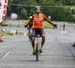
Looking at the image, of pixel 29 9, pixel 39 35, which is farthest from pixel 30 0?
pixel 39 35

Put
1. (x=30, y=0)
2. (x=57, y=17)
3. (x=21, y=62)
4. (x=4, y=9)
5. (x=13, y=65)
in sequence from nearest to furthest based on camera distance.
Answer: (x=4, y=9) < (x=13, y=65) < (x=21, y=62) < (x=57, y=17) < (x=30, y=0)

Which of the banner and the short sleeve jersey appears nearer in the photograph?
the banner

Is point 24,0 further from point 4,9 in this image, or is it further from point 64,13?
point 4,9

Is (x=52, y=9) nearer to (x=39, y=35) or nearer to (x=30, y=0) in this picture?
(x=30, y=0)

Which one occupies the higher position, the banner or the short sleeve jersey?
the banner

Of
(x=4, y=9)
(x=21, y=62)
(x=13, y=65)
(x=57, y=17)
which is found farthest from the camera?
(x=57, y=17)

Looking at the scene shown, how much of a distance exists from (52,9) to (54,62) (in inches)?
4075

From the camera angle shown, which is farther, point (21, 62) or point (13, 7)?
point (13, 7)

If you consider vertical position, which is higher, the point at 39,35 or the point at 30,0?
the point at 39,35

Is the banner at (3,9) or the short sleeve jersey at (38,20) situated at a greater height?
the banner at (3,9)

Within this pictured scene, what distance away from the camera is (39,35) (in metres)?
19.1

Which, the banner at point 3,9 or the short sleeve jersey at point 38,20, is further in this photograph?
the short sleeve jersey at point 38,20

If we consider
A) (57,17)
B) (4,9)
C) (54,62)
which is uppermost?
(4,9)

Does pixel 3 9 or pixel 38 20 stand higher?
pixel 3 9
